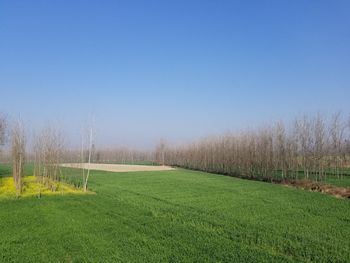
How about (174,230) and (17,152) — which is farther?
(17,152)

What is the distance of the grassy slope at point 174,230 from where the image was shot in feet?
19.9

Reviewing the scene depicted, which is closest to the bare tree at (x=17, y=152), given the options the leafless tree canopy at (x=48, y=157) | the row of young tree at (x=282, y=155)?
the leafless tree canopy at (x=48, y=157)

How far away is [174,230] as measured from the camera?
7918mm

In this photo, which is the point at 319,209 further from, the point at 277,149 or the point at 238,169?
the point at 238,169

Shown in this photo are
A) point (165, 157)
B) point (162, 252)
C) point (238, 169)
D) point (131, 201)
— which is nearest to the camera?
point (162, 252)

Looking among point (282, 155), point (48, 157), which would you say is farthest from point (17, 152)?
point (282, 155)

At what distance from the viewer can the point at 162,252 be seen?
6.15m

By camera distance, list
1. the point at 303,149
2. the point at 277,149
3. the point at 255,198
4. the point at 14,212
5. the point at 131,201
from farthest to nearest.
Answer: the point at 277,149
the point at 303,149
the point at 255,198
the point at 131,201
the point at 14,212

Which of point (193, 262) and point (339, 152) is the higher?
point (339, 152)

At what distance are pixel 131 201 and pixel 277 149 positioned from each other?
1688 centimetres

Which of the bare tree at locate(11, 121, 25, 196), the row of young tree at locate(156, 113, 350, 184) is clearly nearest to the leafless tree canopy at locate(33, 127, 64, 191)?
the bare tree at locate(11, 121, 25, 196)

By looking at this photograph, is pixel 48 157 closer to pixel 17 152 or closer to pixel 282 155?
pixel 17 152

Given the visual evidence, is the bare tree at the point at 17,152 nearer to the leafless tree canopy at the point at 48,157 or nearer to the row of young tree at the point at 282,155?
the leafless tree canopy at the point at 48,157

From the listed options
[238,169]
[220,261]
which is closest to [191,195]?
[220,261]
